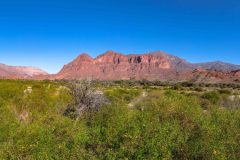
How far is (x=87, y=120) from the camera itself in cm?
2300

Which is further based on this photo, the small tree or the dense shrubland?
the small tree

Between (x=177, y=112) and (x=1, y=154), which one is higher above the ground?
(x=177, y=112)

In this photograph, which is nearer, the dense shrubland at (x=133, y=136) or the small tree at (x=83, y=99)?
the dense shrubland at (x=133, y=136)

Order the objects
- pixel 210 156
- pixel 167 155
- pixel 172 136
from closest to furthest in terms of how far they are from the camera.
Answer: pixel 167 155, pixel 210 156, pixel 172 136

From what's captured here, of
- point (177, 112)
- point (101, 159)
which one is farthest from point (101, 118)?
point (101, 159)

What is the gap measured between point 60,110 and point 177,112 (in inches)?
528

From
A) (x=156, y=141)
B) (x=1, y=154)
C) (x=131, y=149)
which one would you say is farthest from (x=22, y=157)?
(x=156, y=141)

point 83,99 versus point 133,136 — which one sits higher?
point 83,99

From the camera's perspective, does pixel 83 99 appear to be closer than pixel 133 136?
No

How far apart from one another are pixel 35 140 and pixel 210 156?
27.4 feet

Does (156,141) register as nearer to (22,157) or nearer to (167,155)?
(167,155)

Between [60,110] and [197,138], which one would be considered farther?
[60,110]


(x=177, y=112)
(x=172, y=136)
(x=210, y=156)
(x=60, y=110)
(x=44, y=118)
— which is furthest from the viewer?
(x=60, y=110)

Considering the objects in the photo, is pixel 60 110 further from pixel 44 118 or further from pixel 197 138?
pixel 197 138
